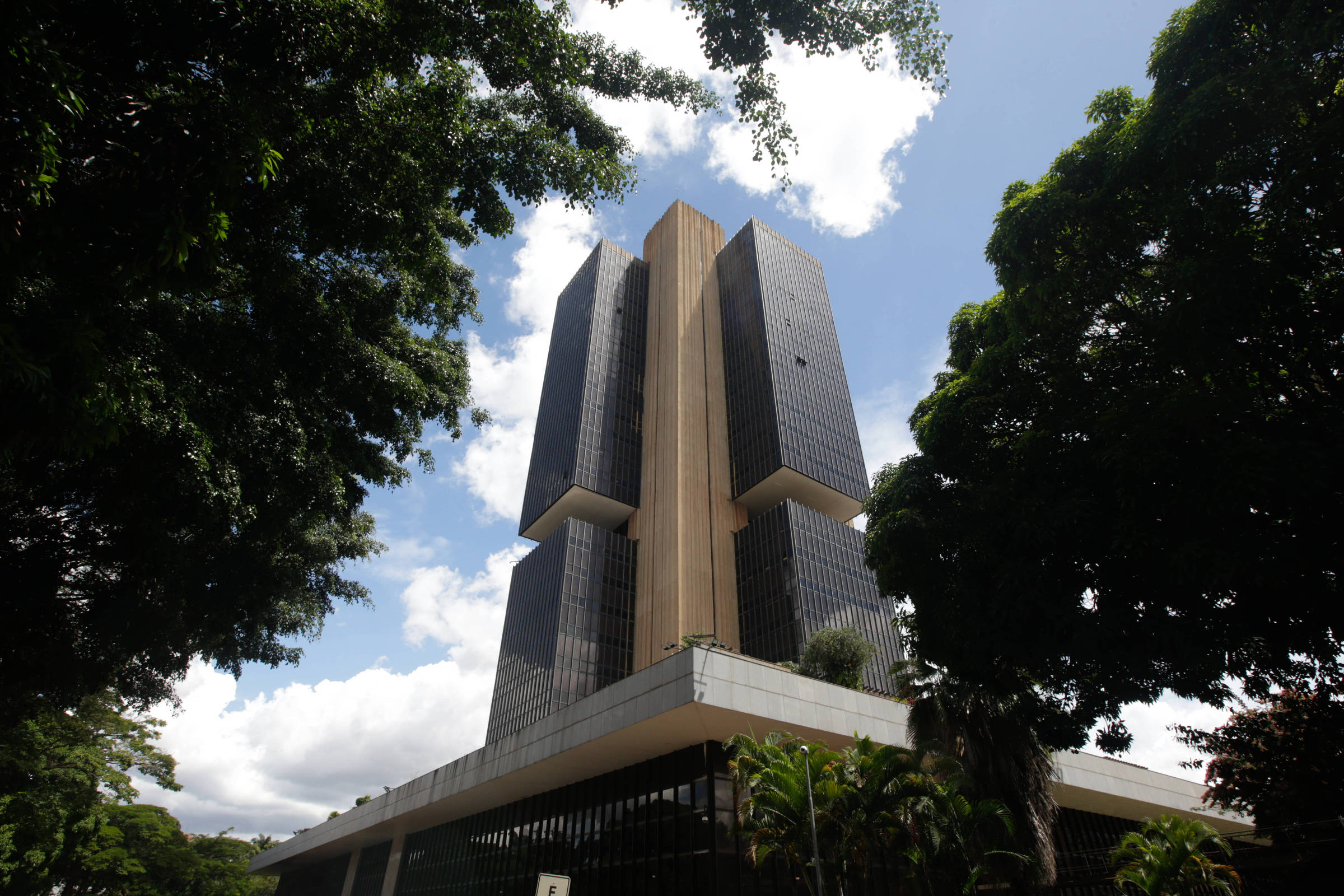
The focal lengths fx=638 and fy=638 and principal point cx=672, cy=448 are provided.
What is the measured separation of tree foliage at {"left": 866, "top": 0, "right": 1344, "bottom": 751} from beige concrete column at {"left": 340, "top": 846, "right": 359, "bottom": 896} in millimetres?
39514

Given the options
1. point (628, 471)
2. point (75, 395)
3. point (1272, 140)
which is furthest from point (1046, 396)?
point (628, 471)

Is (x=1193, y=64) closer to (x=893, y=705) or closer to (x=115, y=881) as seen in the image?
(x=893, y=705)

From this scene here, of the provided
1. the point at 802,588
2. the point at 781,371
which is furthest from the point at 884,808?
the point at 781,371

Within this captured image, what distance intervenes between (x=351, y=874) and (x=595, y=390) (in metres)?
45.2

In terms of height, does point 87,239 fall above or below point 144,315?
below

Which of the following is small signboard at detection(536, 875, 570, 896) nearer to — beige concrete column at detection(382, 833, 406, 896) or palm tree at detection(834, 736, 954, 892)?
palm tree at detection(834, 736, 954, 892)

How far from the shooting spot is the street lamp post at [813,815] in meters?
11.6

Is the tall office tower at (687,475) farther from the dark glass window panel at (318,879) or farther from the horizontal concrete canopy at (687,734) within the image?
the horizontal concrete canopy at (687,734)

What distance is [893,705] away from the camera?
19891mm

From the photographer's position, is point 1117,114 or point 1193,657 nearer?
point 1193,657

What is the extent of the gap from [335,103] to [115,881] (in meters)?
45.8

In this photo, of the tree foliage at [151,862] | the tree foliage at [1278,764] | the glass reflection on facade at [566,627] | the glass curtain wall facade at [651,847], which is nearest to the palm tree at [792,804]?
the glass curtain wall facade at [651,847]

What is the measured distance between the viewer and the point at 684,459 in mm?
59531

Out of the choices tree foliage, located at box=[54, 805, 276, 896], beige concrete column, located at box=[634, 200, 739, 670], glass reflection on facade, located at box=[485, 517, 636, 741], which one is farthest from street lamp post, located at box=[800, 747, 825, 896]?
glass reflection on facade, located at box=[485, 517, 636, 741]
